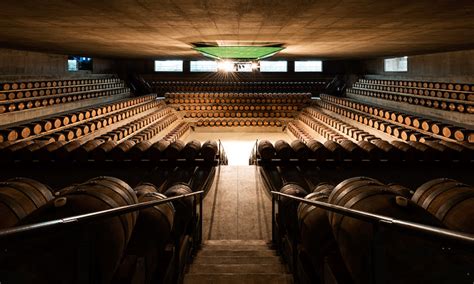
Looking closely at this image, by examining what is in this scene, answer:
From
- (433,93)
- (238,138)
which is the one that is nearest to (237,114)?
(238,138)

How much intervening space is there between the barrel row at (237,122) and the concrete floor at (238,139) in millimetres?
513

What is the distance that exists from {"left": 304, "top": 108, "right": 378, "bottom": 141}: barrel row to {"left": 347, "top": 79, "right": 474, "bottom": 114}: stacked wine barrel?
2.31 metres

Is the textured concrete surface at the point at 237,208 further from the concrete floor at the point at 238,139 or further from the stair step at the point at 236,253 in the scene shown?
the concrete floor at the point at 238,139

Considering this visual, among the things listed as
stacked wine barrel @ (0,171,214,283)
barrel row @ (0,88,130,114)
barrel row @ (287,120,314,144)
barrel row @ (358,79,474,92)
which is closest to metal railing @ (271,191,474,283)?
stacked wine barrel @ (0,171,214,283)

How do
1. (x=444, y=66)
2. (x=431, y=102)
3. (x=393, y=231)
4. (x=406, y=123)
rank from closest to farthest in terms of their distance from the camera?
(x=393, y=231) < (x=406, y=123) < (x=431, y=102) < (x=444, y=66)

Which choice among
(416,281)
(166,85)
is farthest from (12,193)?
(166,85)

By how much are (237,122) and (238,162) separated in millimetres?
6442

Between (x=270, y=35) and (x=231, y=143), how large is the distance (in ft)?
24.9

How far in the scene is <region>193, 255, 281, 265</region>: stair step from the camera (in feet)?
14.0

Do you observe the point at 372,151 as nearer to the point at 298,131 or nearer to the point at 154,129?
the point at 298,131

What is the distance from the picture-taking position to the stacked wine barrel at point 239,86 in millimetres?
21703

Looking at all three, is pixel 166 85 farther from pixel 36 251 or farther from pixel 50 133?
pixel 36 251

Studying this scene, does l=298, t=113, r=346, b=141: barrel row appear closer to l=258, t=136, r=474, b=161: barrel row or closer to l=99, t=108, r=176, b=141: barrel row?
l=258, t=136, r=474, b=161: barrel row

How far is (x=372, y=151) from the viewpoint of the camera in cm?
816
